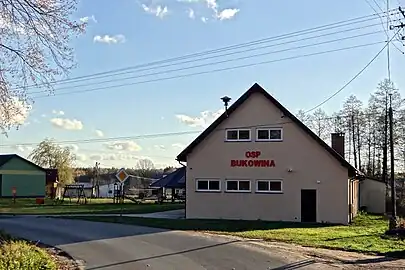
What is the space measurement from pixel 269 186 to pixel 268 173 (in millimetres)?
781

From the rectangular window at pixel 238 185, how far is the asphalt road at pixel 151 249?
371 inches

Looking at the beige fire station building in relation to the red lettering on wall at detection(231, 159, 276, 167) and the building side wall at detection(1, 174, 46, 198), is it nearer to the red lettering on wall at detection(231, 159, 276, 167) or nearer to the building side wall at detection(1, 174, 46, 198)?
the red lettering on wall at detection(231, 159, 276, 167)

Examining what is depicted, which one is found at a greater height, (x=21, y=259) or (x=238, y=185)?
(x=238, y=185)

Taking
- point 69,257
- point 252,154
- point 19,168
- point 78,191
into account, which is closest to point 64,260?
point 69,257

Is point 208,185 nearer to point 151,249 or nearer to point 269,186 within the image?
point 269,186

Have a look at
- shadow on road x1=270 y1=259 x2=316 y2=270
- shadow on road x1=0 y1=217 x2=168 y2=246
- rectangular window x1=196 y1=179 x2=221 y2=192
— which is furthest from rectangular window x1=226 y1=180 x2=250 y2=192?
shadow on road x1=270 y1=259 x2=316 y2=270

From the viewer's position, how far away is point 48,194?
77.4m

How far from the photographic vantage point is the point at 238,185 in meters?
35.4

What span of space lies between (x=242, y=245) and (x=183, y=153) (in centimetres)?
1627

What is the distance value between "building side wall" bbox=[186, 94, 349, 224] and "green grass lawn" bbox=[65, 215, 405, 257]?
1.92 metres

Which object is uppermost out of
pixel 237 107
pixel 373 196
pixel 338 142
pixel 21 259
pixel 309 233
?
pixel 237 107

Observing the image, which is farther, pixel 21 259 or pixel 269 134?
pixel 269 134

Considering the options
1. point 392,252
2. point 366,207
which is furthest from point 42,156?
point 392,252

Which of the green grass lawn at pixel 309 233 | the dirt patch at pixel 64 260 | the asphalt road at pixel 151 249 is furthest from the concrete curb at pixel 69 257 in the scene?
the green grass lawn at pixel 309 233
